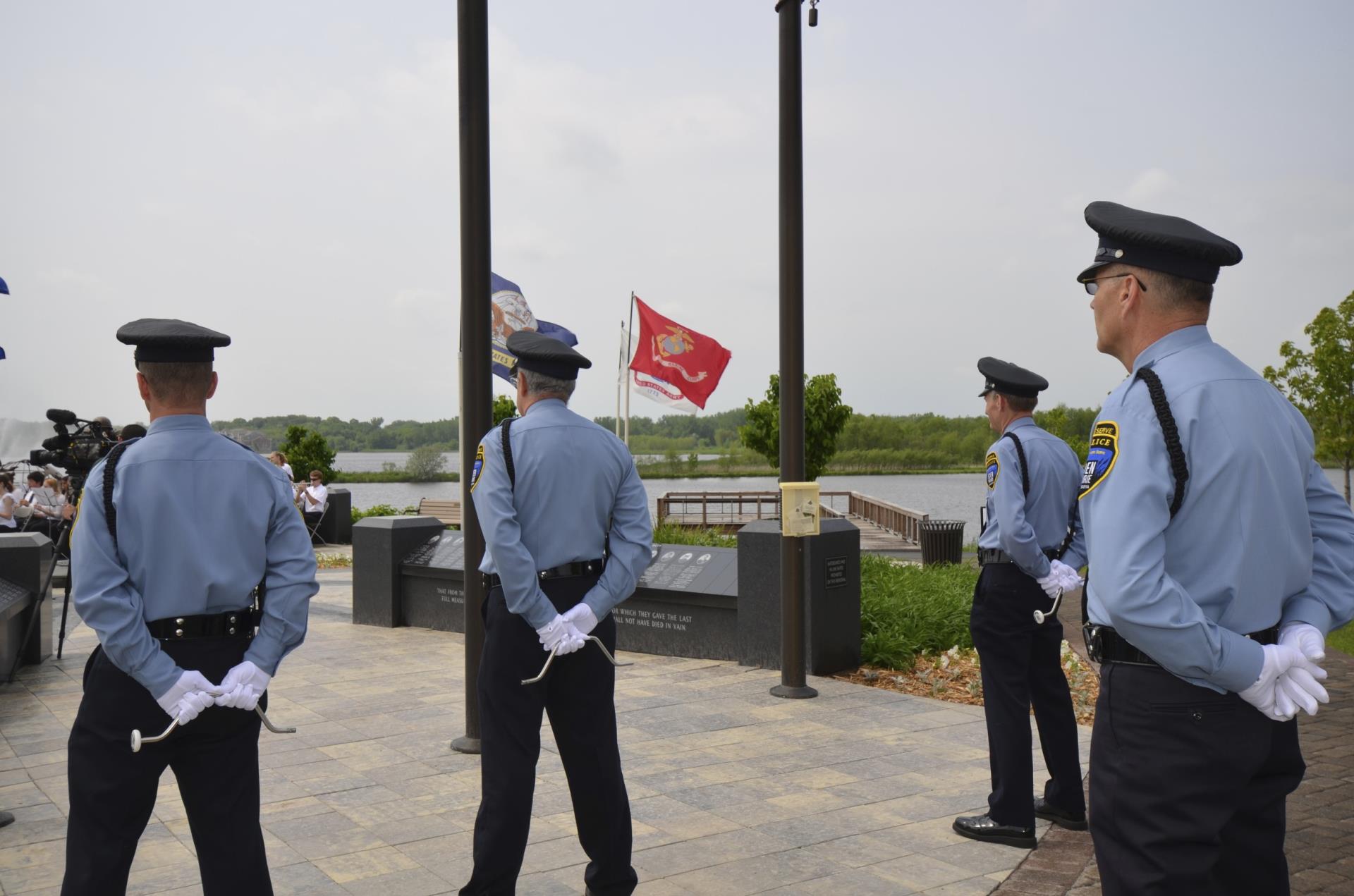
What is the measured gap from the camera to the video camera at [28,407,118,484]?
830cm

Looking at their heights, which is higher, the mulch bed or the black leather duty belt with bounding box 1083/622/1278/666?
the black leather duty belt with bounding box 1083/622/1278/666

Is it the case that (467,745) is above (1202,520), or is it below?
below

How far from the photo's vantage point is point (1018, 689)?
492cm

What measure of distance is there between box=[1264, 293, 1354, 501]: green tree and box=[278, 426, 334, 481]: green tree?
2550 cm

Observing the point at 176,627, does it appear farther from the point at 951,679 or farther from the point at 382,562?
the point at 382,562

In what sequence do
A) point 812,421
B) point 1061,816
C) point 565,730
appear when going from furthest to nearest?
point 812,421
point 1061,816
point 565,730

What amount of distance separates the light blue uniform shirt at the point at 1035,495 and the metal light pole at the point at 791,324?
2.69 metres

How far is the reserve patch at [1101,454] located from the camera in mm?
2631

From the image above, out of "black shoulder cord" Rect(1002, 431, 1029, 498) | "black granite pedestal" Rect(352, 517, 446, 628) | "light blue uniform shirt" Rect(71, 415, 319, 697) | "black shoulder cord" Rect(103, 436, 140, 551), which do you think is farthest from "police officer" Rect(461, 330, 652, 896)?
"black granite pedestal" Rect(352, 517, 446, 628)

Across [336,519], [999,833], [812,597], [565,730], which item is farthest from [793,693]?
[336,519]

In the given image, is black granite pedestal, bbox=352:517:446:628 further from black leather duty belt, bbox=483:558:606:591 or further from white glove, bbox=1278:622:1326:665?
white glove, bbox=1278:622:1326:665

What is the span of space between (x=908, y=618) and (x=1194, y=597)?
701 cm

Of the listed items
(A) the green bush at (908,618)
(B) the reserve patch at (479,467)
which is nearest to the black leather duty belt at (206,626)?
(B) the reserve patch at (479,467)

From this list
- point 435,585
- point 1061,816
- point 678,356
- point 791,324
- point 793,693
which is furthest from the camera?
point 678,356
